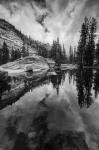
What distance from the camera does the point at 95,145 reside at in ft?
7.76

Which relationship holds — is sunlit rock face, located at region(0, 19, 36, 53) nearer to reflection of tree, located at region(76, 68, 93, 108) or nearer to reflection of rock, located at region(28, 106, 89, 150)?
reflection of tree, located at region(76, 68, 93, 108)

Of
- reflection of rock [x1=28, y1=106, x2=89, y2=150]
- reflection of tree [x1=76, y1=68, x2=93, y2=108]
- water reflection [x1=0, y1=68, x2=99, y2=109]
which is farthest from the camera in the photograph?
water reflection [x1=0, y1=68, x2=99, y2=109]

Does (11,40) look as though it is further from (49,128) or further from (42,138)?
(42,138)

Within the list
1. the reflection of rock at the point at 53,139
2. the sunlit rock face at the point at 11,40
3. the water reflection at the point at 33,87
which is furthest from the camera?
the sunlit rock face at the point at 11,40

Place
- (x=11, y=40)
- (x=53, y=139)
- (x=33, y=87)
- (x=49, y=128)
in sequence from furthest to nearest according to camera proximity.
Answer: (x=11, y=40)
(x=33, y=87)
(x=49, y=128)
(x=53, y=139)

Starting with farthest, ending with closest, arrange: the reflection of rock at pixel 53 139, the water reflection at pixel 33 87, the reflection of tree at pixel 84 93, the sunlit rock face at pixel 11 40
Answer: the sunlit rock face at pixel 11 40 < the water reflection at pixel 33 87 < the reflection of tree at pixel 84 93 < the reflection of rock at pixel 53 139

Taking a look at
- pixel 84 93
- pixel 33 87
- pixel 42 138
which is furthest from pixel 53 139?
pixel 33 87

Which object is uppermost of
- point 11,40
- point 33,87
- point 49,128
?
point 11,40

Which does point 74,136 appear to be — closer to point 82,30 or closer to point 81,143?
point 81,143

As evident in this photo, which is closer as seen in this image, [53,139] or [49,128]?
[53,139]

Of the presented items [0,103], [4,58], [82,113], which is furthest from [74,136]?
[4,58]

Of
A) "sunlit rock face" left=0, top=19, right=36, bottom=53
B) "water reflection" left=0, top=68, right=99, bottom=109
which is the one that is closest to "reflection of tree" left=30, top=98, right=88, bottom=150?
"water reflection" left=0, top=68, right=99, bottom=109

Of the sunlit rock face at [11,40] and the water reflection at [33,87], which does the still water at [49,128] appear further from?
Answer: the sunlit rock face at [11,40]

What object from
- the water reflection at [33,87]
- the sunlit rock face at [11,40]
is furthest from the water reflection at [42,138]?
the sunlit rock face at [11,40]
